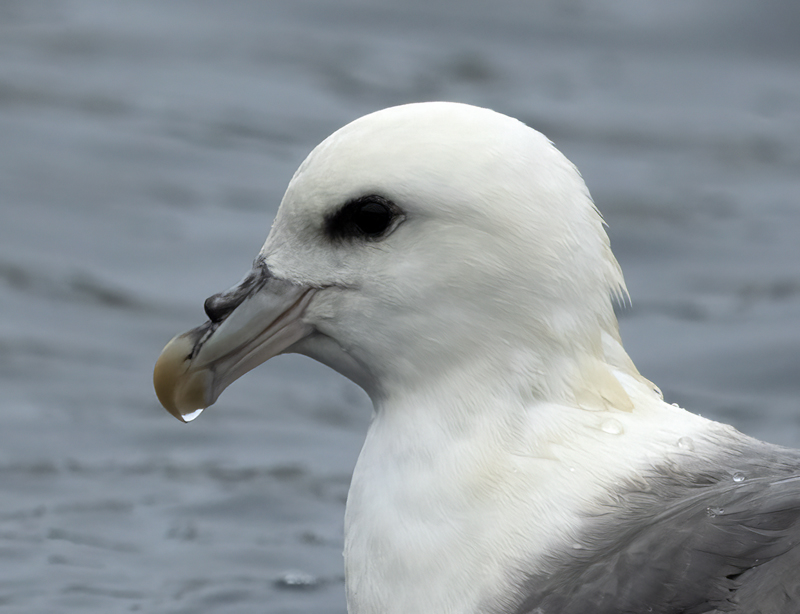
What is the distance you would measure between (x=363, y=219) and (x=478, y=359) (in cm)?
42

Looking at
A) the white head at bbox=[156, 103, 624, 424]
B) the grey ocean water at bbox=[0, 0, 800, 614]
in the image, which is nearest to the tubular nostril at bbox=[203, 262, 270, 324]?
the white head at bbox=[156, 103, 624, 424]

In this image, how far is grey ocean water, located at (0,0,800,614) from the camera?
19.0 ft

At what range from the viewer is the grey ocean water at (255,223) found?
5.79 m

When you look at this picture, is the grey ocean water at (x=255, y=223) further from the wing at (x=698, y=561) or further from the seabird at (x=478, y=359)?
the wing at (x=698, y=561)

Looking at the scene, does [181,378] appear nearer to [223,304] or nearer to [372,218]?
[223,304]

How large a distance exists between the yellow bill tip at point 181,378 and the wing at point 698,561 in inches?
37.8

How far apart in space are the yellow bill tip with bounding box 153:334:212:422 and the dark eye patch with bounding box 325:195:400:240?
0.47 m

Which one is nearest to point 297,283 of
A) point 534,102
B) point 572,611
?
point 572,611

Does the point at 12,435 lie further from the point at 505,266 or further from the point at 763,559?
the point at 763,559

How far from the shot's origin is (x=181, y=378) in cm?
364

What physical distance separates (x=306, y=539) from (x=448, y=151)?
2678mm

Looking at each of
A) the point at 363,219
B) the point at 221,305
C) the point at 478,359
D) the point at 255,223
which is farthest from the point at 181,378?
the point at 255,223

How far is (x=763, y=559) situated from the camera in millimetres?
3084

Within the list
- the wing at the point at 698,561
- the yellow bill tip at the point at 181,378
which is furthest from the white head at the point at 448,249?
the wing at the point at 698,561
